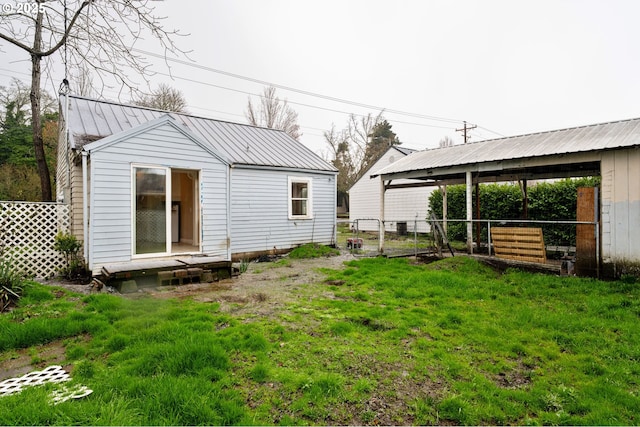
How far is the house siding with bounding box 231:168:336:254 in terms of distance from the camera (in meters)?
10.1

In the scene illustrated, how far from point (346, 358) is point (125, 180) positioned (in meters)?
6.42

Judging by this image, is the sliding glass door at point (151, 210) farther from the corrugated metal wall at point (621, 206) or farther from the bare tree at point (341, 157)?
the bare tree at point (341, 157)

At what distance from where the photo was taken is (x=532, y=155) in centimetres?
764

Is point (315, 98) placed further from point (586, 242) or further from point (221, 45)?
point (586, 242)

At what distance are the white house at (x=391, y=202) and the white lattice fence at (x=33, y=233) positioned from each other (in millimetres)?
13131

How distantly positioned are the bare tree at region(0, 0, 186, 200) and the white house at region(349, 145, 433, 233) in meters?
13.2

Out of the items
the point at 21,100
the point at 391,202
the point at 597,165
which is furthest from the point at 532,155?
the point at 21,100

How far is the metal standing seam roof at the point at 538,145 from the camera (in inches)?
272

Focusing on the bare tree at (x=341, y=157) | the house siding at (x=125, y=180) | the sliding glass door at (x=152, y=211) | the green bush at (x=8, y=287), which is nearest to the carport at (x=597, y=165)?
the house siding at (x=125, y=180)

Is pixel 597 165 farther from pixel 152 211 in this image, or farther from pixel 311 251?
pixel 152 211

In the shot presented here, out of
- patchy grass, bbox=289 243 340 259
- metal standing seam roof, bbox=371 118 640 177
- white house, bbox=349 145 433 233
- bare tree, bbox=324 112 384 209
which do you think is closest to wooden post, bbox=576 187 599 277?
metal standing seam roof, bbox=371 118 640 177

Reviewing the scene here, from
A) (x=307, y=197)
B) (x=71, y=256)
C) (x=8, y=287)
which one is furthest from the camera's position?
(x=307, y=197)

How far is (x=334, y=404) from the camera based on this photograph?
2.57 meters

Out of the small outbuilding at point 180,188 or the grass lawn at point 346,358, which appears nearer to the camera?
the grass lawn at point 346,358
